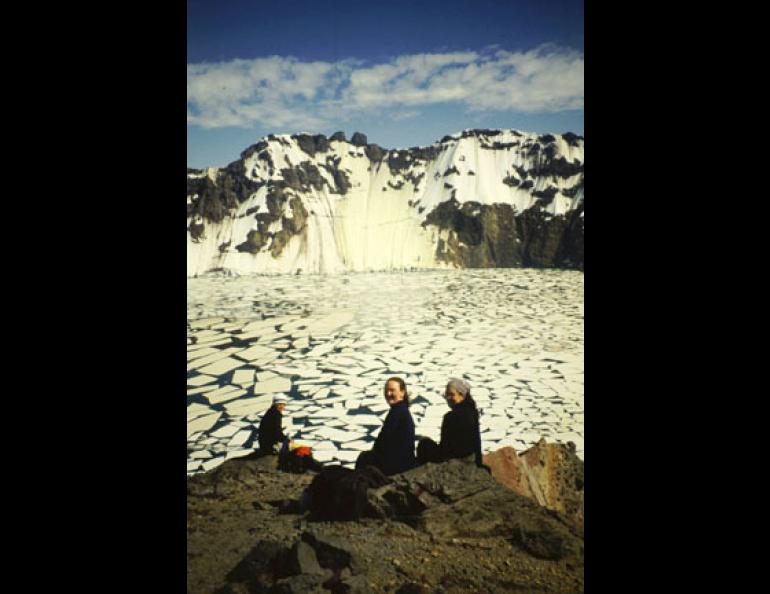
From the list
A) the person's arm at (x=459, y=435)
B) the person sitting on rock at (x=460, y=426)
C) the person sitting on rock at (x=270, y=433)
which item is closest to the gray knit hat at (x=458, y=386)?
the person sitting on rock at (x=460, y=426)

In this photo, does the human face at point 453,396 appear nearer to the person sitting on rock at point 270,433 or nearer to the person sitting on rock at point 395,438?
the person sitting on rock at point 395,438

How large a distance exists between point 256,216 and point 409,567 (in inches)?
692

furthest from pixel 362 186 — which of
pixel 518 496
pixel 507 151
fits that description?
pixel 518 496

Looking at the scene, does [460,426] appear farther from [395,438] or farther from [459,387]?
[395,438]

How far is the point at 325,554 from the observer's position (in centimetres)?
232

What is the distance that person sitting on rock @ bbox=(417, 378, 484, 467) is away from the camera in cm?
300

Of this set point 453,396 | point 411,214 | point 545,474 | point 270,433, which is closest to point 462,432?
point 453,396

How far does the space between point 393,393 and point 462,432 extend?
0.57 metres

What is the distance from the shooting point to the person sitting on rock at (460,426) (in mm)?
3002

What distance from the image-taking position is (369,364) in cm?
602

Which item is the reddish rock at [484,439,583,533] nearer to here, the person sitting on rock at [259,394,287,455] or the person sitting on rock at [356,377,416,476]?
the person sitting on rock at [356,377,416,476]

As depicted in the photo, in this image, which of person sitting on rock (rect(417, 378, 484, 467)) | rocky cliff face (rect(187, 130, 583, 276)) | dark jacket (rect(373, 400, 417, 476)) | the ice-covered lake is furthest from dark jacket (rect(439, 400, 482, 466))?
rocky cliff face (rect(187, 130, 583, 276))

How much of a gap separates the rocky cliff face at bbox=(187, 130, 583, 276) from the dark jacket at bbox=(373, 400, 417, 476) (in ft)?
48.5
